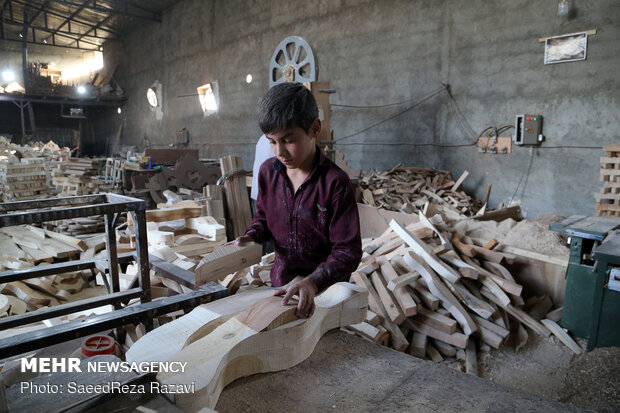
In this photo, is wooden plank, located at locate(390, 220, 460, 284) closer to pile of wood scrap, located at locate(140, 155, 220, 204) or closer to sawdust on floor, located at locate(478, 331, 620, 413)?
sawdust on floor, located at locate(478, 331, 620, 413)

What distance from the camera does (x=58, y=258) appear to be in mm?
4520

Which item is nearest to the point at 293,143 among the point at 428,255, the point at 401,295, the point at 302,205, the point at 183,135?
the point at 302,205

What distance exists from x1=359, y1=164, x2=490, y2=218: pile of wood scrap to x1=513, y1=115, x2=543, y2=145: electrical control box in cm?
120

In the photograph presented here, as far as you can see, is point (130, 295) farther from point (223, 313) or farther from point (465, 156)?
point (465, 156)

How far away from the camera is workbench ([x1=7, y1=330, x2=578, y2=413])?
1088 millimetres

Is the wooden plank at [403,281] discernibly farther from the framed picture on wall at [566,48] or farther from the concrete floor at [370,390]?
the framed picture on wall at [566,48]

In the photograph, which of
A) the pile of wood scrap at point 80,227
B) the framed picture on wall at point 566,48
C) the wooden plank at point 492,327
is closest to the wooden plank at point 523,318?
the wooden plank at point 492,327

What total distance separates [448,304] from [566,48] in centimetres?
506

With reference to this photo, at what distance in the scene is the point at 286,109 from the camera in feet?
4.62

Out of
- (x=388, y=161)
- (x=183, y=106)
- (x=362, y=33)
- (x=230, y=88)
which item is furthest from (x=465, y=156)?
(x=183, y=106)

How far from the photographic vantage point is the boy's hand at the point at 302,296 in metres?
1.26

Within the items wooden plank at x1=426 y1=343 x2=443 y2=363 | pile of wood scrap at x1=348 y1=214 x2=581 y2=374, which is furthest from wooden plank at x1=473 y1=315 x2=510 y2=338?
wooden plank at x1=426 y1=343 x2=443 y2=363

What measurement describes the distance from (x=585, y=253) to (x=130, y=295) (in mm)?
3705

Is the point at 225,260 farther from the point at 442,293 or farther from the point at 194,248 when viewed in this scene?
the point at 442,293
